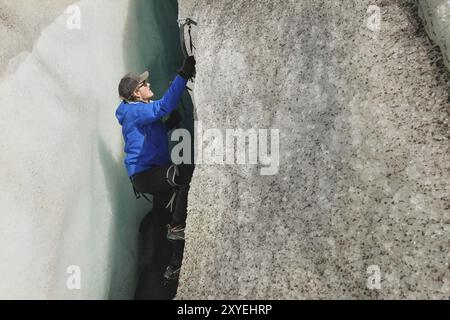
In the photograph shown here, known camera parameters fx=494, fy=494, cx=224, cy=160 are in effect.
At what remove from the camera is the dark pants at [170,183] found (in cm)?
425

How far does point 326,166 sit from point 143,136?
1.82 meters

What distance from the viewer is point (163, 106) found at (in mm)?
4039

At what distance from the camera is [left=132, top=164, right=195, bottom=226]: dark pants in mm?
4246

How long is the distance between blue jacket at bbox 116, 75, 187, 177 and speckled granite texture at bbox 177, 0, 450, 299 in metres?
0.58

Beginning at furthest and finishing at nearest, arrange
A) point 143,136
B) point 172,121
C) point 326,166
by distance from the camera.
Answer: point 172,121, point 143,136, point 326,166

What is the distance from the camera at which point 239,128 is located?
361 cm

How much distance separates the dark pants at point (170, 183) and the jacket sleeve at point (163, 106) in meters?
0.45

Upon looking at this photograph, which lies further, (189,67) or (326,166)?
(189,67)
